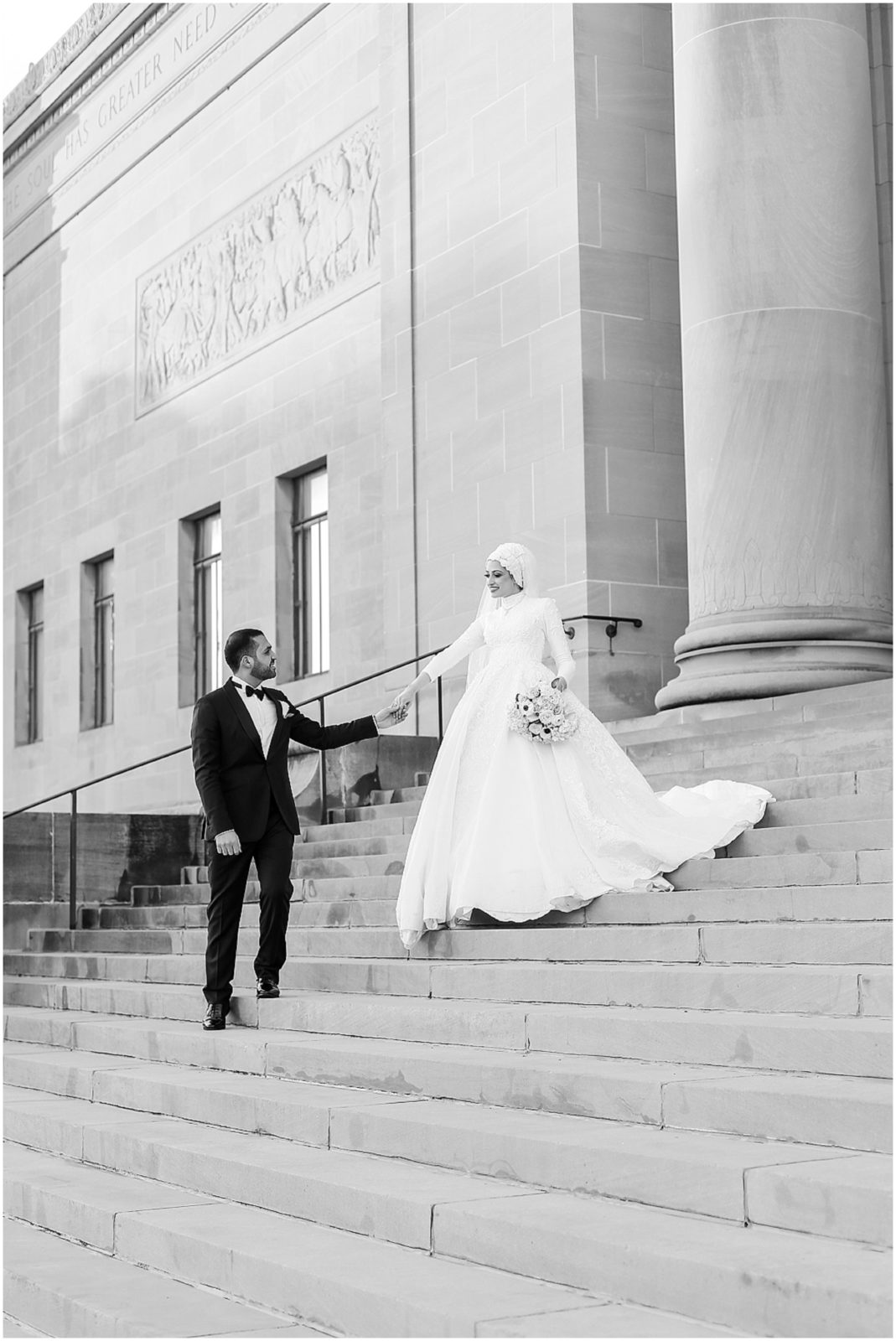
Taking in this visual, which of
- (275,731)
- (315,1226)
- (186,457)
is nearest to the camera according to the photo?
(315,1226)

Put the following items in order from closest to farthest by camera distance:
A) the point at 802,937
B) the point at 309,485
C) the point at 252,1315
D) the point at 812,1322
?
the point at 812,1322, the point at 252,1315, the point at 802,937, the point at 309,485

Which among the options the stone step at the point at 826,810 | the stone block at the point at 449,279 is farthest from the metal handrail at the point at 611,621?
the stone step at the point at 826,810

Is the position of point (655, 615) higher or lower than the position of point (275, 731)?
higher

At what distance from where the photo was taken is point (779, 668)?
1248 cm

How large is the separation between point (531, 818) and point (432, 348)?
1041cm

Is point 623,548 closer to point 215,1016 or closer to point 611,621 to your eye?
point 611,621

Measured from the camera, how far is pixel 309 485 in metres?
21.2

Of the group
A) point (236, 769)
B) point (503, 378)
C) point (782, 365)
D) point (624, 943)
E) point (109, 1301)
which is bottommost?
point (109, 1301)

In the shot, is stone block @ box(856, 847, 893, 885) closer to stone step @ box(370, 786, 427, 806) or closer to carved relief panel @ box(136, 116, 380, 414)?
stone step @ box(370, 786, 427, 806)

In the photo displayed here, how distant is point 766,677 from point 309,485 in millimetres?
9955

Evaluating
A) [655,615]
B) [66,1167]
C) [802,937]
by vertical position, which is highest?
[655,615]

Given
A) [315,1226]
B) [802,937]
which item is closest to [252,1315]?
[315,1226]

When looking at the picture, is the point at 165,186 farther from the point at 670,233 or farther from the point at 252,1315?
the point at 252,1315

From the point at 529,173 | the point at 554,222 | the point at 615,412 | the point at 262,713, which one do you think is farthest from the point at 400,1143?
the point at 529,173
